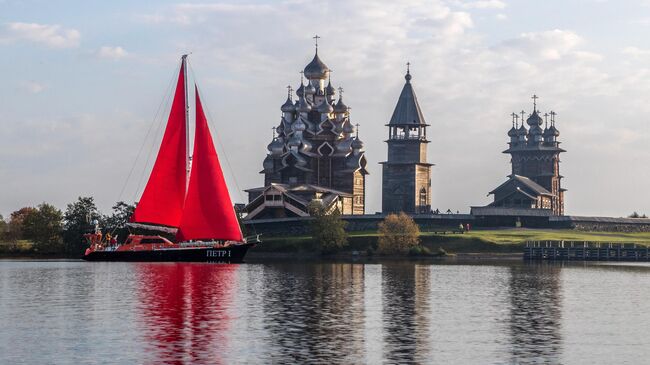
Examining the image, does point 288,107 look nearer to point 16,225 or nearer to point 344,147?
point 344,147

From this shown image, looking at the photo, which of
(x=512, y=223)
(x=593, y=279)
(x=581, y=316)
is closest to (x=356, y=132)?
(x=512, y=223)

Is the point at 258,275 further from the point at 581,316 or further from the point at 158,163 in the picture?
the point at 581,316

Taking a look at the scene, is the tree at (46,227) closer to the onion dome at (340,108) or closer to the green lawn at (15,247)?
the green lawn at (15,247)

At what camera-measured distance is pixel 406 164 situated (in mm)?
128750

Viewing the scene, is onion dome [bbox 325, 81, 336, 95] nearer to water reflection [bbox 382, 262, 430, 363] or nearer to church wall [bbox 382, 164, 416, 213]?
church wall [bbox 382, 164, 416, 213]

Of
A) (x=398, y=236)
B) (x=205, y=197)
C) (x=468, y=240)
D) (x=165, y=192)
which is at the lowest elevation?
(x=468, y=240)

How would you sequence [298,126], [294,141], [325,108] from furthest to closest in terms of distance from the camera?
[325,108]
[298,126]
[294,141]

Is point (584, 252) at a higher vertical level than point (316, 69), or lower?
lower

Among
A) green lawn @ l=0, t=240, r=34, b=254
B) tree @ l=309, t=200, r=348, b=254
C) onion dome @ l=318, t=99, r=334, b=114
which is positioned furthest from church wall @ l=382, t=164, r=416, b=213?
green lawn @ l=0, t=240, r=34, b=254

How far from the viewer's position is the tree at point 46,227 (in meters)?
109

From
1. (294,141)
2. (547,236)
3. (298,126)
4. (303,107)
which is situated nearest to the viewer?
(547,236)

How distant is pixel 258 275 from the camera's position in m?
69.4

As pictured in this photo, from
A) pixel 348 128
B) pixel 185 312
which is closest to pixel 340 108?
pixel 348 128

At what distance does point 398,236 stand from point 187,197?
27.1 metres
